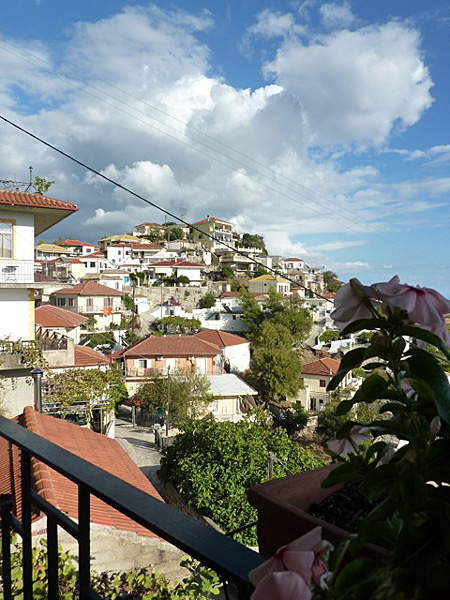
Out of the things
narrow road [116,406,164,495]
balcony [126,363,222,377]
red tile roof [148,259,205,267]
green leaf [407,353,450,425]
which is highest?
red tile roof [148,259,205,267]

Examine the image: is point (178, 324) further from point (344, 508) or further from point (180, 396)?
point (344, 508)

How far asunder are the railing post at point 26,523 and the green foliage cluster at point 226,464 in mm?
5593

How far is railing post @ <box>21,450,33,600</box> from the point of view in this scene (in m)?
1.01

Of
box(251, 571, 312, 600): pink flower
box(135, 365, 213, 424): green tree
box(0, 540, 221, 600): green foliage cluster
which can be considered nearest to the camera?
box(251, 571, 312, 600): pink flower

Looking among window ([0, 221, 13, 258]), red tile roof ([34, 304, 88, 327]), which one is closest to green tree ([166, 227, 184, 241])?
red tile roof ([34, 304, 88, 327])

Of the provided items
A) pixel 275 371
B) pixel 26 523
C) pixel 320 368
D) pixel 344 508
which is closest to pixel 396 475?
pixel 344 508

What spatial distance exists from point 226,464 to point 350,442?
269 inches

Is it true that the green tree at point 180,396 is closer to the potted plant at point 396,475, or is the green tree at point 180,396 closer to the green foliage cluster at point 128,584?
the green foliage cluster at point 128,584

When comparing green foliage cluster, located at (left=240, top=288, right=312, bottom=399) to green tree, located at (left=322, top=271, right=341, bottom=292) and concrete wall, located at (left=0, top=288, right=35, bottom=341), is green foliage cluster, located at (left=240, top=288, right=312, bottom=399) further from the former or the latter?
green tree, located at (left=322, top=271, right=341, bottom=292)

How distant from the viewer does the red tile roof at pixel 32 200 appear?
9562 millimetres

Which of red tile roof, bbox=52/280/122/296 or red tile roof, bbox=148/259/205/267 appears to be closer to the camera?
red tile roof, bbox=52/280/122/296

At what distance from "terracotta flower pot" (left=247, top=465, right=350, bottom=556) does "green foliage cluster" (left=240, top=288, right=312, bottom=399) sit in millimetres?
24430

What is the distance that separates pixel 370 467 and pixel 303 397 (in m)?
26.0

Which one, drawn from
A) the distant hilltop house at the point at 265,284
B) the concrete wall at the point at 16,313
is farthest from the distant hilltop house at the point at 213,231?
the concrete wall at the point at 16,313
